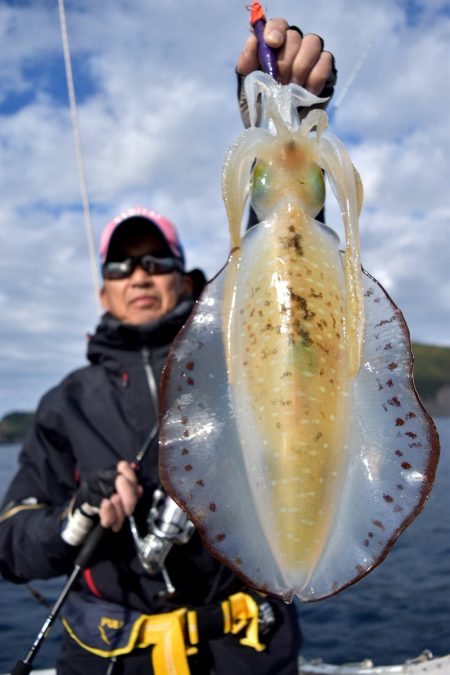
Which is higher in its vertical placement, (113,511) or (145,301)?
(145,301)

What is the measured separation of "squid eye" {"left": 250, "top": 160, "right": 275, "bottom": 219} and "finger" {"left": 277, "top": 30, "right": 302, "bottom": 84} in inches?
23.7

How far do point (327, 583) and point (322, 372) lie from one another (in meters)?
0.63

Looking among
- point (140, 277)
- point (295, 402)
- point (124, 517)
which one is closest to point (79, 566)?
point (124, 517)

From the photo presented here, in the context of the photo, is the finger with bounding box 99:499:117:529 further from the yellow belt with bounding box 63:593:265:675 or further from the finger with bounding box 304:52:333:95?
the finger with bounding box 304:52:333:95

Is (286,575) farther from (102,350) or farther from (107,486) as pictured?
(102,350)

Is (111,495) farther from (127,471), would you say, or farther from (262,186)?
(262,186)

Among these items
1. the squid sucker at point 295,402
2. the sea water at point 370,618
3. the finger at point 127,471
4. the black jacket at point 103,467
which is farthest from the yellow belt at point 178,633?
the sea water at point 370,618

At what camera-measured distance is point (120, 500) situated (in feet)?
11.7

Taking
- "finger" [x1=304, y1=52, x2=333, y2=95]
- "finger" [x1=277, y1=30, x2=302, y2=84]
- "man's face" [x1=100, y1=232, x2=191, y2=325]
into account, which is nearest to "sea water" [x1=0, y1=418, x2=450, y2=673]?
"man's face" [x1=100, y1=232, x2=191, y2=325]

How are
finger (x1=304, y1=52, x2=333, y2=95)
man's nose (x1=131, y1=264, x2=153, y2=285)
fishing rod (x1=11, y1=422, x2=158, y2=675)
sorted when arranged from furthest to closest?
man's nose (x1=131, y1=264, x2=153, y2=285), fishing rod (x1=11, y1=422, x2=158, y2=675), finger (x1=304, y1=52, x2=333, y2=95)

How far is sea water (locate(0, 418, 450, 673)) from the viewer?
34.5ft

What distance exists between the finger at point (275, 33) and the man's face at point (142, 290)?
8.27 ft

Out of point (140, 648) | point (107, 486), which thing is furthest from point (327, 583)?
point (140, 648)

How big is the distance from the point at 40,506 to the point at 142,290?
174 cm
